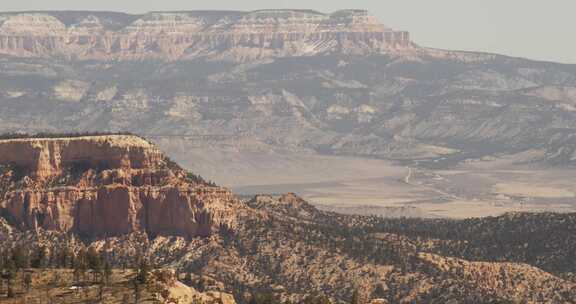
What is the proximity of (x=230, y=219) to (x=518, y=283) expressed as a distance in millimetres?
34526

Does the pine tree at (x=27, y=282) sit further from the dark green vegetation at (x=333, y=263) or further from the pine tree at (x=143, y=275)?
the dark green vegetation at (x=333, y=263)

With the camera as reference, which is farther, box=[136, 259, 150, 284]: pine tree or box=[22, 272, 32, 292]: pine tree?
box=[22, 272, 32, 292]: pine tree

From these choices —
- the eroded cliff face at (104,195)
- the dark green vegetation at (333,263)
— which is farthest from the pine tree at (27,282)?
the eroded cliff face at (104,195)

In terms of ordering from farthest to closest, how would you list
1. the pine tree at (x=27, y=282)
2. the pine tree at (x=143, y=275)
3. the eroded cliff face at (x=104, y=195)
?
the eroded cliff face at (x=104, y=195) → the pine tree at (x=27, y=282) → the pine tree at (x=143, y=275)

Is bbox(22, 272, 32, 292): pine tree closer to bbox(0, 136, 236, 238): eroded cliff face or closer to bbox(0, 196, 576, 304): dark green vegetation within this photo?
bbox(0, 196, 576, 304): dark green vegetation

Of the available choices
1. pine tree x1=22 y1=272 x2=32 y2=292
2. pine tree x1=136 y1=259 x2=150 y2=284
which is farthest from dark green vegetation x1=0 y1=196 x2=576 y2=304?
pine tree x1=136 y1=259 x2=150 y2=284

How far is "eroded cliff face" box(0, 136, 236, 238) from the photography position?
189625mm

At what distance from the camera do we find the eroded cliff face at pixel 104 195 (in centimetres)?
18962

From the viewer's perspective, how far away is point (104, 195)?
7495 inches

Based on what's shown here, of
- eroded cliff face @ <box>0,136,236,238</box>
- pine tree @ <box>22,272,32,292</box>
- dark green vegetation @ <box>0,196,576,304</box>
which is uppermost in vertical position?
pine tree @ <box>22,272,32,292</box>

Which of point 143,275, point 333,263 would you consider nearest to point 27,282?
point 143,275

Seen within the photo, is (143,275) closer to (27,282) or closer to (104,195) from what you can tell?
(27,282)

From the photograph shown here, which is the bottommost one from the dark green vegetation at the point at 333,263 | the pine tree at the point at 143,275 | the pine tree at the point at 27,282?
the dark green vegetation at the point at 333,263

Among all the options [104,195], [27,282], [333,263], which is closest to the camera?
[27,282]
